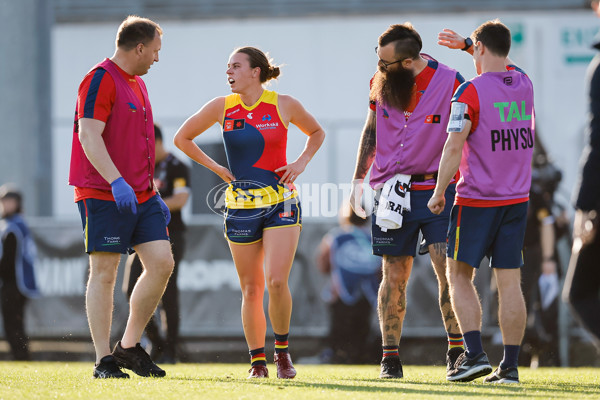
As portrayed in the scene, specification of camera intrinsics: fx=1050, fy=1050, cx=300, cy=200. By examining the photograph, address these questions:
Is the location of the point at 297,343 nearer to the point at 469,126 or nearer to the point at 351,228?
the point at 351,228

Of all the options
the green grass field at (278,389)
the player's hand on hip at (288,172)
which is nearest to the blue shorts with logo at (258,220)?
the player's hand on hip at (288,172)

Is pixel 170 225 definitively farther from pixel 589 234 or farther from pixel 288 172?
pixel 589 234

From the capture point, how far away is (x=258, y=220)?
6.85 meters

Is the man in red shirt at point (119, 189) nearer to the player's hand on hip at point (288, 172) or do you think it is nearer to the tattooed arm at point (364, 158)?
the player's hand on hip at point (288, 172)

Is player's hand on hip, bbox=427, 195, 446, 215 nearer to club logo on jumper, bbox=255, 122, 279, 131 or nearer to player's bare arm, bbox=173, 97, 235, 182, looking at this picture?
club logo on jumper, bbox=255, 122, 279, 131

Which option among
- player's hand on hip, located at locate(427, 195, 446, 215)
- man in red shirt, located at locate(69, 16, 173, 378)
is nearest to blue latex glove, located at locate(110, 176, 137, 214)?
man in red shirt, located at locate(69, 16, 173, 378)

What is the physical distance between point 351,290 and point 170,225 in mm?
2488

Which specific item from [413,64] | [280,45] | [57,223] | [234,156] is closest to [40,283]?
[57,223]

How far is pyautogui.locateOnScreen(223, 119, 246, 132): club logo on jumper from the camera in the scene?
6926 millimetres

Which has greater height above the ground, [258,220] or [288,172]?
[288,172]

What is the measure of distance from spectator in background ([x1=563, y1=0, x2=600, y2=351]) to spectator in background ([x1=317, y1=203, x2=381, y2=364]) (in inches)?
256

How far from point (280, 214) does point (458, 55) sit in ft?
38.4

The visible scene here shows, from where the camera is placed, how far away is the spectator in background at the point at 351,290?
11555 mm

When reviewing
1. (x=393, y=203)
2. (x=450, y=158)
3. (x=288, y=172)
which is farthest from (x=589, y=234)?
(x=288, y=172)
